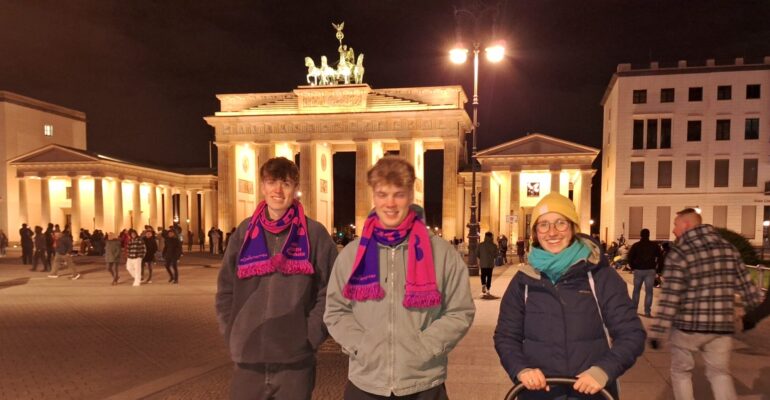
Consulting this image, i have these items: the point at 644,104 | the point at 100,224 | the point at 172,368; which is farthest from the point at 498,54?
the point at 100,224

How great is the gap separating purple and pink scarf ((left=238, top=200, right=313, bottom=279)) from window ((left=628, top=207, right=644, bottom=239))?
43523 mm

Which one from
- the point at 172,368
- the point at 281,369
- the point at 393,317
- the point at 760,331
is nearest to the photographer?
the point at 393,317

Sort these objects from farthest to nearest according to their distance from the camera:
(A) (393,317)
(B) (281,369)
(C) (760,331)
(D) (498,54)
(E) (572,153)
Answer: (E) (572,153) → (D) (498,54) → (C) (760,331) → (B) (281,369) → (A) (393,317)

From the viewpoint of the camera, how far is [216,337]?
884 centimetres

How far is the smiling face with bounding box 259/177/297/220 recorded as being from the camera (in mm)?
3322

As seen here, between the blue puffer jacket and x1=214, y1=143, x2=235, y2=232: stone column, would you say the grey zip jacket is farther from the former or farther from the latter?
x1=214, y1=143, x2=235, y2=232: stone column

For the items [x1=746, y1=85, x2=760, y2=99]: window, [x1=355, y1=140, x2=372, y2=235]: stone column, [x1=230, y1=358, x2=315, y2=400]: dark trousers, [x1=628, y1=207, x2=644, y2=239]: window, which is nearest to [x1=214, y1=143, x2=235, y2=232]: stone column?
[x1=355, y1=140, x2=372, y2=235]: stone column

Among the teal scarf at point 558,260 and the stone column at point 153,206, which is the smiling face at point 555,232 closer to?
the teal scarf at point 558,260

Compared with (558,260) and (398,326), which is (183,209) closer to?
(398,326)

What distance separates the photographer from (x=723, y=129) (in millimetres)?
39844

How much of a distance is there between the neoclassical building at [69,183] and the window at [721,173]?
165 feet

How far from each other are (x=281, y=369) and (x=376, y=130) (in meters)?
46.0

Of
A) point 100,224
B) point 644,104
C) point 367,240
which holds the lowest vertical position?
point 100,224

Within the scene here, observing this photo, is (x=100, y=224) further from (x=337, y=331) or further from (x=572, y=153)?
(x=337, y=331)
